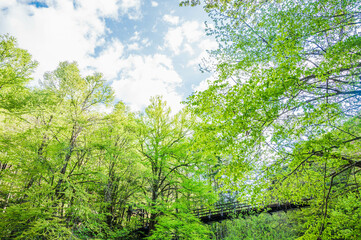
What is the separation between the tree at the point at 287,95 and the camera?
3396 mm

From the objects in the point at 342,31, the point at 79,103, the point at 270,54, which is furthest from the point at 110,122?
the point at 342,31

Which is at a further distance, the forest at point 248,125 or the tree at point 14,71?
the tree at point 14,71

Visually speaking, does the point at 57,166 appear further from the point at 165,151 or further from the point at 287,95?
the point at 287,95

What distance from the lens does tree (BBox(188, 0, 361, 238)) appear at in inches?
134

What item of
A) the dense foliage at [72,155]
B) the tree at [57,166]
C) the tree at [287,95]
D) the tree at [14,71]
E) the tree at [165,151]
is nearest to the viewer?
the tree at [287,95]

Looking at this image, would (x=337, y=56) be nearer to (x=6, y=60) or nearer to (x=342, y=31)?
(x=342, y=31)

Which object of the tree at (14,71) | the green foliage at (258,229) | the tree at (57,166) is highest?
the tree at (14,71)

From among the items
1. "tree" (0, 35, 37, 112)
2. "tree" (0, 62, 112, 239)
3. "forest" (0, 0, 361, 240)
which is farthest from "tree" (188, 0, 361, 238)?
"tree" (0, 35, 37, 112)

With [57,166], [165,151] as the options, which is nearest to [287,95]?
[165,151]

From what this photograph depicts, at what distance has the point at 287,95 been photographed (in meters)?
3.59

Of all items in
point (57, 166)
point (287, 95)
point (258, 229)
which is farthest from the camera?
point (258, 229)

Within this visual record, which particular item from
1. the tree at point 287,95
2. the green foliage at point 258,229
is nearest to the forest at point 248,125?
the tree at point 287,95

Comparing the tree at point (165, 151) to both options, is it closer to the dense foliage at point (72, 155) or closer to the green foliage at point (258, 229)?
the dense foliage at point (72, 155)

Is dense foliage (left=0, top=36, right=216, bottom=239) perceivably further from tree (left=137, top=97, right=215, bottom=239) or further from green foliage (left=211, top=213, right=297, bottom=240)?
green foliage (left=211, top=213, right=297, bottom=240)
